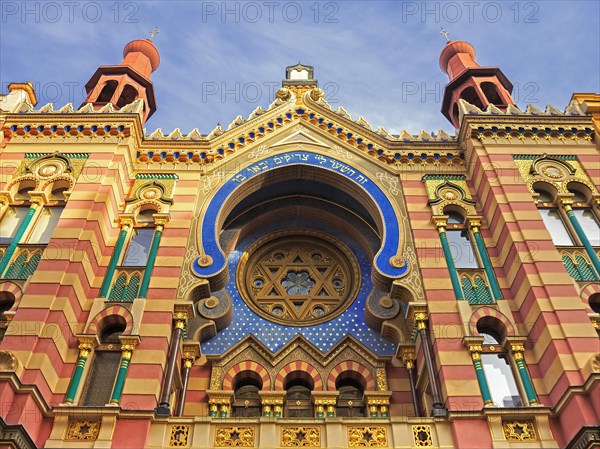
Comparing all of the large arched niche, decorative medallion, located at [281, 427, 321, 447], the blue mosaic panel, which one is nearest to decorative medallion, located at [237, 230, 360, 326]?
the blue mosaic panel

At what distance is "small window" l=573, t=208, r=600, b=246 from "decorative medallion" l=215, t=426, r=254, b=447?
1032 centimetres

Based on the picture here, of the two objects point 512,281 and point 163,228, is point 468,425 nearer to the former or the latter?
point 512,281

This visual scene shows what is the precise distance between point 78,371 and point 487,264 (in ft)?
34.2

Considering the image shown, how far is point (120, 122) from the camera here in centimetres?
1880

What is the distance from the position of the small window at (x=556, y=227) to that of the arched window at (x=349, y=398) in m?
6.61

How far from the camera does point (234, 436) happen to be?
1270 cm

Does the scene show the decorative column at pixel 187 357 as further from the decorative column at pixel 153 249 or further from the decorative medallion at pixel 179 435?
the decorative medallion at pixel 179 435

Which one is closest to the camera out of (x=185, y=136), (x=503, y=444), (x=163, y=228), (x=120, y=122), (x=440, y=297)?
(x=503, y=444)

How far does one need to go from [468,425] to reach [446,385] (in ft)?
3.44

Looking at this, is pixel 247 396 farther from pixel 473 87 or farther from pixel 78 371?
pixel 473 87

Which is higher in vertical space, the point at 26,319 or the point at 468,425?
the point at 26,319

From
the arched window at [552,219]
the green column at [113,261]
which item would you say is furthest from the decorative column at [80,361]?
the arched window at [552,219]

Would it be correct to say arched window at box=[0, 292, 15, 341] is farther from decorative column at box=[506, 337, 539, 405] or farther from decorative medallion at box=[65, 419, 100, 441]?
decorative column at box=[506, 337, 539, 405]

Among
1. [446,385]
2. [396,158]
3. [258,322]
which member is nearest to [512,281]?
[446,385]
